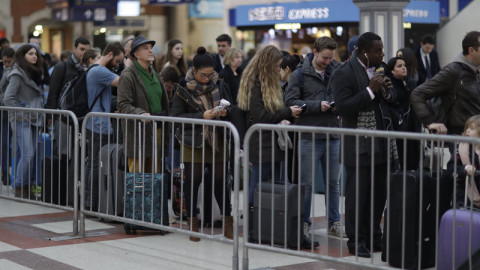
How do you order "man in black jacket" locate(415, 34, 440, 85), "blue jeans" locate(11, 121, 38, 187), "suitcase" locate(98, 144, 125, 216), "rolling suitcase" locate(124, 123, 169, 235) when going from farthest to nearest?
1. "man in black jacket" locate(415, 34, 440, 85)
2. "blue jeans" locate(11, 121, 38, 187)
3. "suitcase" locate(98, 144, 125, 216)
4. "rolling suitcase" locate(124, 123, 169, 235)

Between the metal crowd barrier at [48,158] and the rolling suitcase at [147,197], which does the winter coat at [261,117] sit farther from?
the metal crowd barrier at [48,158]

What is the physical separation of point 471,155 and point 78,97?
520 cm

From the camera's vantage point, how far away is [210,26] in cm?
4072

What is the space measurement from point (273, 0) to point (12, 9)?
638 inches

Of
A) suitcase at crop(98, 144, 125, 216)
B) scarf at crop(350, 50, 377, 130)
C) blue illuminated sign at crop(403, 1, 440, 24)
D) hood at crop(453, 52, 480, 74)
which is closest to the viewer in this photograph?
scarf at crop(350, 50, 377, 130)

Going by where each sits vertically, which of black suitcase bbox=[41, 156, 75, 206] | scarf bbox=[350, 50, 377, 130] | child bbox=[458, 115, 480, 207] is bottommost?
black suitcase bbox=[41, 156, 75, 206]

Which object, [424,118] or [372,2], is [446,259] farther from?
[372,2]

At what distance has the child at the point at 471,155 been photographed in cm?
621

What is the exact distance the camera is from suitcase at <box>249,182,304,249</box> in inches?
271

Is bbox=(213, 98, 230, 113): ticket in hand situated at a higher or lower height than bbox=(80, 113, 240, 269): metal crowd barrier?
higher

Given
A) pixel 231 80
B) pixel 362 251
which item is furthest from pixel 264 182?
pixel 231 80

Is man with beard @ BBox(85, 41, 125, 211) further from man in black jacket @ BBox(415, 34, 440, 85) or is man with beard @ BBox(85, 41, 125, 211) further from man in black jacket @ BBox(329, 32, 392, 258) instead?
man in black jacket @ BBox(415, 34, 440, 85)

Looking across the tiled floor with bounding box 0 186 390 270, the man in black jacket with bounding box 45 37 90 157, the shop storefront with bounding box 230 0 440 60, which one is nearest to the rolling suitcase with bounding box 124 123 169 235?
the tiled floor with bounding box 0 186 390 270

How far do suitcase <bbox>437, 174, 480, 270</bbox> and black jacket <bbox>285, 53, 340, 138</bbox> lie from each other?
103 inches
